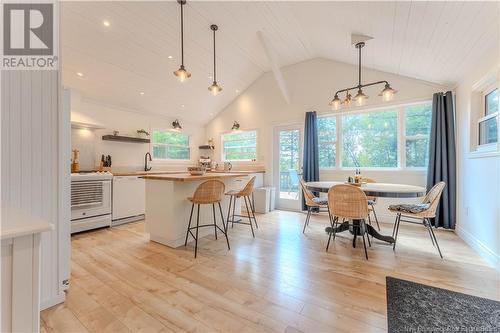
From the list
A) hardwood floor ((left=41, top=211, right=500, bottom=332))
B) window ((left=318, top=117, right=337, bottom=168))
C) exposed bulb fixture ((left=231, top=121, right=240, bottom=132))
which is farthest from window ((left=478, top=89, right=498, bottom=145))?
exposed bulb fixture ((left=231, top=121, right=240, bottom=132))

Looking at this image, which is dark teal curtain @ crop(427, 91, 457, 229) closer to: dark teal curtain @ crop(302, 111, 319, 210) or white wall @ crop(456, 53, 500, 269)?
white wall @ crop(456, 53, 500, 269)

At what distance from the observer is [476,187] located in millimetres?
2850

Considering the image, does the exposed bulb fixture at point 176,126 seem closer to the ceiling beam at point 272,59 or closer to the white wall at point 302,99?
the white wall at point 302,99

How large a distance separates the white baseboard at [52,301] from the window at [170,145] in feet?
13.7

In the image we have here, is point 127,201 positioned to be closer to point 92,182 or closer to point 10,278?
point 92,182

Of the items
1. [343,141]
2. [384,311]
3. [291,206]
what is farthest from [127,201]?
[343,141]

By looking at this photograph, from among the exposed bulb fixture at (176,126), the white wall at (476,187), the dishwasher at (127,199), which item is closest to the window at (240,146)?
the exposed bulb fixture at (176,126)

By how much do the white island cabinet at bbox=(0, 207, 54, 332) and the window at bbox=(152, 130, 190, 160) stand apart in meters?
5.11

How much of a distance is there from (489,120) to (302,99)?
308 centimetres

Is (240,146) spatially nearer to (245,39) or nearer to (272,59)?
(272,59)

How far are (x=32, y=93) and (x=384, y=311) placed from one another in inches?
123

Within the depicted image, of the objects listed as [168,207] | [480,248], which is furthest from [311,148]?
[168,207]

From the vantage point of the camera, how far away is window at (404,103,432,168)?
12.8 ft

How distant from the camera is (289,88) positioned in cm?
522
